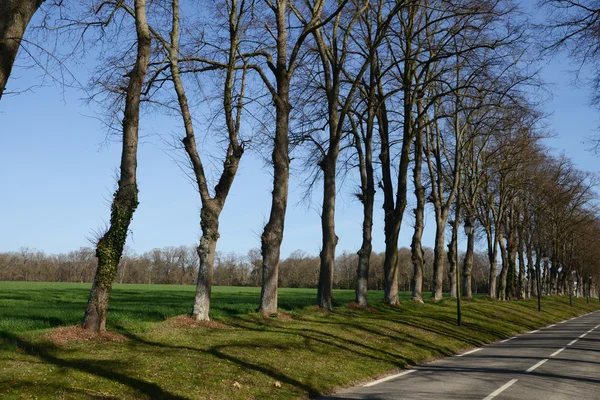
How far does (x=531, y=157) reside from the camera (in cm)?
4238

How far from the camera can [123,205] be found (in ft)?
45.2

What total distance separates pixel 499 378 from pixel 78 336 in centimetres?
963

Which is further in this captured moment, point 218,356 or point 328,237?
point 328,237

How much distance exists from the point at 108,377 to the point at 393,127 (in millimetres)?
24788

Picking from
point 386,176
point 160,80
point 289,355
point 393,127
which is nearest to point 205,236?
point 289,355

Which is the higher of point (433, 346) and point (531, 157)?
point (531, 157)

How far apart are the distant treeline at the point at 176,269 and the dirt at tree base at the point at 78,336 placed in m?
103

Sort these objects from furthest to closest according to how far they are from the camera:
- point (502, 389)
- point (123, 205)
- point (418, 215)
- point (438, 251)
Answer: point (438, 251) < point (418, 215) < point (123, 205) < point (502, 389)

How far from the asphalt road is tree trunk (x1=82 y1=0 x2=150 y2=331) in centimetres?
605

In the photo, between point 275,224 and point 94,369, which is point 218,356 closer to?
point 94,369

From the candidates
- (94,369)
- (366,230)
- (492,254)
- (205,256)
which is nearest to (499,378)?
(205,256)

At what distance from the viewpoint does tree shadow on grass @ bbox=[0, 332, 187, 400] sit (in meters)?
9.25

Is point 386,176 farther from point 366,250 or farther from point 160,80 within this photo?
point 160,80

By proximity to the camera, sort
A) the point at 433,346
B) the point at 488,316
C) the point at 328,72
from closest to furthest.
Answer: the point at 433,346 < the point at 328,72 < the point at 488,316
